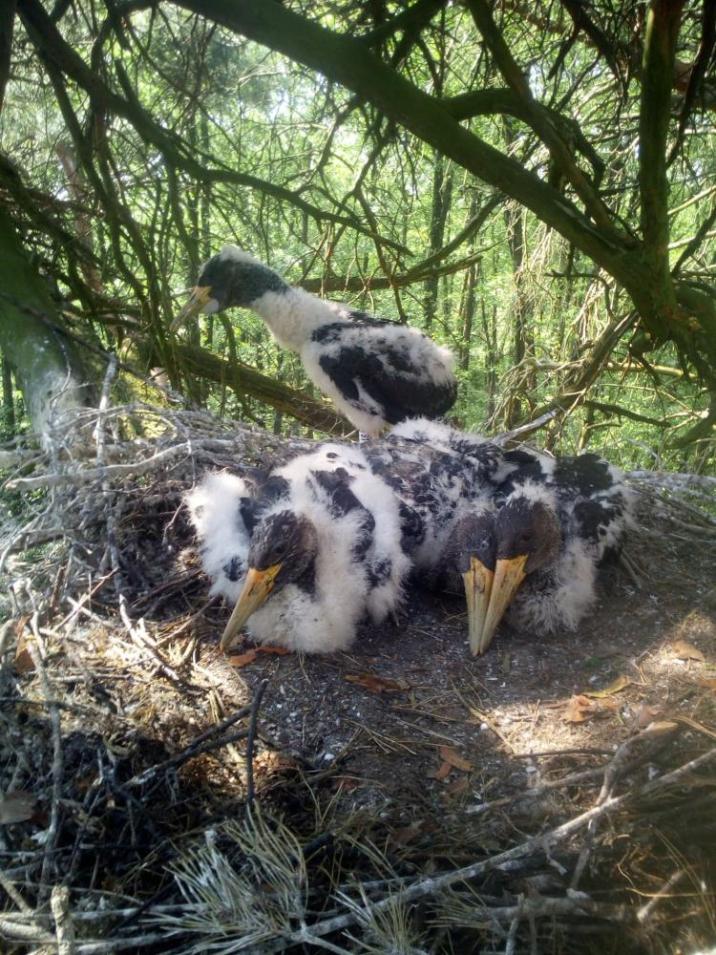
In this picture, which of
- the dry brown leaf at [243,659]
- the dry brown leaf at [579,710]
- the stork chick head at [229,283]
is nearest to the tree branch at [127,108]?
the stork chick head at [229,283]

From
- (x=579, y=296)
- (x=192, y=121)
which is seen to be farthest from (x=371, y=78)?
(x=579, y=296)

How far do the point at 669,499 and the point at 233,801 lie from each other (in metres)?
2.65

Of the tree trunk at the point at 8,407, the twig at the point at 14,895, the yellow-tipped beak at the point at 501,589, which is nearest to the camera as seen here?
the twig at the point at 14,895

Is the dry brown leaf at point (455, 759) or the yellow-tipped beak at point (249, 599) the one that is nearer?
the dry brown leaf at point (455, 759)

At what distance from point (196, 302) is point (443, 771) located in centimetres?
347

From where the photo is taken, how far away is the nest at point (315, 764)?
5.10 feet

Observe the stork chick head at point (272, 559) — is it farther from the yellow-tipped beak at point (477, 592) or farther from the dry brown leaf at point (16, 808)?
the dry brown leaf at point (16, 808)

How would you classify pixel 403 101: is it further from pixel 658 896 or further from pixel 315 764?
pixel 658 896

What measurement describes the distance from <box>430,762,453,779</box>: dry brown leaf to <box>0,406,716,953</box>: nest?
0.01m

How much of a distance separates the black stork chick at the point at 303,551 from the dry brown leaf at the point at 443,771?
0.65m

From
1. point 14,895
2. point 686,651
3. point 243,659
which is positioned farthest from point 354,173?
point 14,895

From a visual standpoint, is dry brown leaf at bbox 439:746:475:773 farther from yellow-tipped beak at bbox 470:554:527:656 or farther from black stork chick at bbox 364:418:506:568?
black stork chick at bbox 364:418:506:568

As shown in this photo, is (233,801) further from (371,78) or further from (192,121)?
(192,121)

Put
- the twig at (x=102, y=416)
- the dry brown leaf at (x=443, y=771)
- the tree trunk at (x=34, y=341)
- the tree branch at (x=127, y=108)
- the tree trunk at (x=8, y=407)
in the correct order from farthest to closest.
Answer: the tree trunk at (x=8, y=407) → the tree branch at (x=127, y=108) → the tree trunk at (x=34, y=341) → the twig at (x=102, y=416) → the dry brown leaf at (x=443, y=771)
